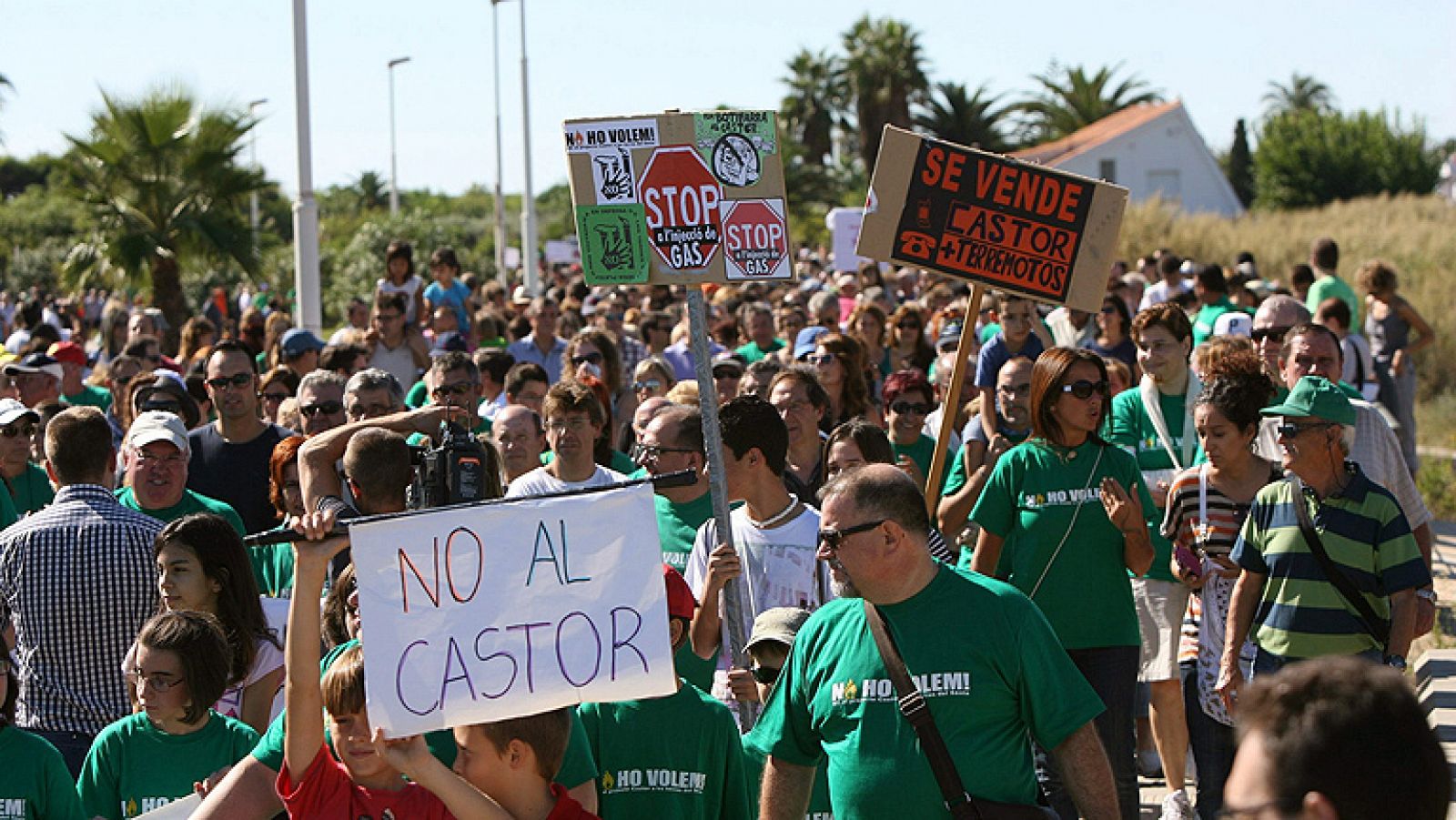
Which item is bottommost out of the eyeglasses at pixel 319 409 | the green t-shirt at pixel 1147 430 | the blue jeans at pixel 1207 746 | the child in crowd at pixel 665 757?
the blue jeans at pixel 1207 746

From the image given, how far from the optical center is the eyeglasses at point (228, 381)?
8453mm

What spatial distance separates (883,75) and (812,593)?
6393 centimetres

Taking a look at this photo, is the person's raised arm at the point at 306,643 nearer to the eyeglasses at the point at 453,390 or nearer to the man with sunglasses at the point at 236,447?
the man with sunglasses at the point at 236,447

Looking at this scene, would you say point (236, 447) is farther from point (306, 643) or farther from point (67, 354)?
point (306, 643)

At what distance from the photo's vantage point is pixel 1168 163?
66250 mm

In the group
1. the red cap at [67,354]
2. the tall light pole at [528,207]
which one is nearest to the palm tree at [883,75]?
the tall light pole at [528,207]

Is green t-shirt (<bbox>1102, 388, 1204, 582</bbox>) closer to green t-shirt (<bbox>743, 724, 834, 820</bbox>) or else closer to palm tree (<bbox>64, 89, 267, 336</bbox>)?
green t-shirt (<bbox>743, 724, 834, 820</bbox>)

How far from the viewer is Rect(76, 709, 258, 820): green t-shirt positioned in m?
4.95

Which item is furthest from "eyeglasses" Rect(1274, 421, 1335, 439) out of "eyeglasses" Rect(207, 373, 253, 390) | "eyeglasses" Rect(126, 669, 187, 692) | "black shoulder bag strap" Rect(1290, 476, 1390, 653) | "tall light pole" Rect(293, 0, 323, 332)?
"tall light pole" Rect(293, 0, 323, 332)

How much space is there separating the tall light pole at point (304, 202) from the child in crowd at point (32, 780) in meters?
12.3

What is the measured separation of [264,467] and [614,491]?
4559 millimetres

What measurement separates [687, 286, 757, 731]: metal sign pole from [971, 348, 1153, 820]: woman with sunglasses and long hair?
1392 millimetres

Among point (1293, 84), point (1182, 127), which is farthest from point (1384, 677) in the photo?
point (1293, 84)

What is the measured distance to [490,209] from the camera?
360ft
